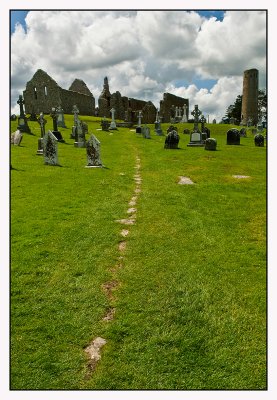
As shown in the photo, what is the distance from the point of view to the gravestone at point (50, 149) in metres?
14.7

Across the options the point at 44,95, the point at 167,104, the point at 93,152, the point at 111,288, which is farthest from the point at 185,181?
the point at 167,104

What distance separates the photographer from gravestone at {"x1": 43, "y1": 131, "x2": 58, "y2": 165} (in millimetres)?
14672

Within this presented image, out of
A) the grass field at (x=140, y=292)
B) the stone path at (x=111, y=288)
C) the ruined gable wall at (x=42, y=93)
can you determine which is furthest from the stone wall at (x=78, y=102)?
the stone path at (x=111, y=288)

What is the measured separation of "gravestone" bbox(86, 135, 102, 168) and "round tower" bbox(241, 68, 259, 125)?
54.9 meters

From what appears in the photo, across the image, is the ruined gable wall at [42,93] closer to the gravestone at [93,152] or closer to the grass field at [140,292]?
the gravestone at [93,152]

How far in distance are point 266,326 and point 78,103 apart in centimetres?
6475

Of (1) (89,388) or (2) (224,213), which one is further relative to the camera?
(2) (224,213)

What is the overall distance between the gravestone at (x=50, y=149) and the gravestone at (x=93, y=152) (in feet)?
4.92

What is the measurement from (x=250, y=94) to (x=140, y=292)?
6689 cm

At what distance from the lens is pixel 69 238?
22.2 ft

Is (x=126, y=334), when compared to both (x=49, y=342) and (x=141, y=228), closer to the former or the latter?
(x=49, y=342)

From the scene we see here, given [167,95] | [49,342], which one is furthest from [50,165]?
[167,95]

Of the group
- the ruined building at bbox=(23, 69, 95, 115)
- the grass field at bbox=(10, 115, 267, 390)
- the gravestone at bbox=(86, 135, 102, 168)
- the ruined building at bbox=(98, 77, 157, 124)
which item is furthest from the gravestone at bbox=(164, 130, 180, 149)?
the ruined building at bbox=(98, 77, 157, 124)

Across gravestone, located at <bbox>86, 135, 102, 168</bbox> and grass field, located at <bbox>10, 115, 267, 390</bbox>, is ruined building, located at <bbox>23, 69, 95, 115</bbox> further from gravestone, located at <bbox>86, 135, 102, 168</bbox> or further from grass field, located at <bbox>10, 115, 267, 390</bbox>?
grass field, located at <bbox>10, 115, 267, 390</bbox>
